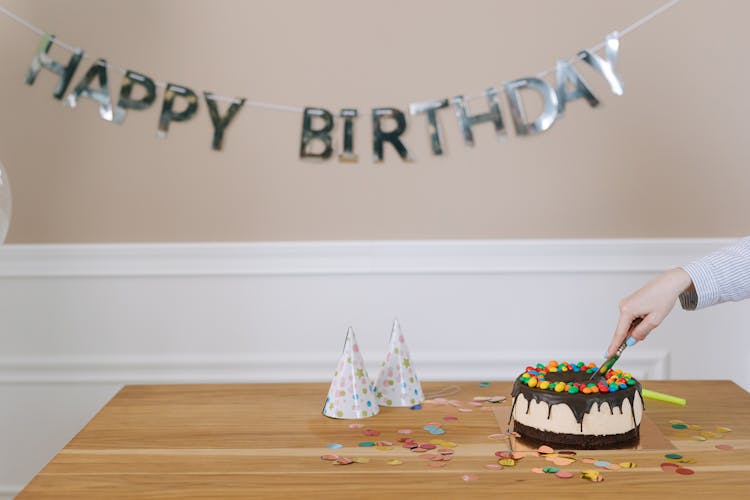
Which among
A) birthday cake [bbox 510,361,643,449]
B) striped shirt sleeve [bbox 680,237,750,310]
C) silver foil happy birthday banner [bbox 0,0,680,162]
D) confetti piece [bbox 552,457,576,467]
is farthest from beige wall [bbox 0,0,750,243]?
confetti piece [bbox 552,457,576,467]

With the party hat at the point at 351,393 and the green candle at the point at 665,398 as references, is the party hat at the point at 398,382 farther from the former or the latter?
the green candle at the point at 665,398

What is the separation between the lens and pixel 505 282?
233cm

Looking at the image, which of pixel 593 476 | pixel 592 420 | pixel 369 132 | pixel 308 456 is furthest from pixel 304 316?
pixel 593 476

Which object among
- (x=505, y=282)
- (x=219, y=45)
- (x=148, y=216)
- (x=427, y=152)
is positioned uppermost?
(x=219, y=45)

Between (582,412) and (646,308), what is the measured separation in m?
0.27

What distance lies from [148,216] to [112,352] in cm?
38

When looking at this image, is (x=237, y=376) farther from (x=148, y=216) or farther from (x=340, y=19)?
(x=340, y=19)

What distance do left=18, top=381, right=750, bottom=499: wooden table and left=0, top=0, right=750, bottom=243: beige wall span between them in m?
0.72

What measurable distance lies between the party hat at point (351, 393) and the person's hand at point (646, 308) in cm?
43

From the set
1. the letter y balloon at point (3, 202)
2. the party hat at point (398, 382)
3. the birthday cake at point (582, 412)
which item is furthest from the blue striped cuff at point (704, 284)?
the letter y balloon at point (3, 202)

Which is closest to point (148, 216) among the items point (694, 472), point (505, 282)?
point (505, 282)

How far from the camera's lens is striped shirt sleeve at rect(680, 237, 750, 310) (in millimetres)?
1541

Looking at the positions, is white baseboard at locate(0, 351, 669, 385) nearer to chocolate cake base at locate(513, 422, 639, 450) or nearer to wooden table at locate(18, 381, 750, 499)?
wooden table at locate(18, 381, 750, 499)

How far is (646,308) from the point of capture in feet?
4.92
